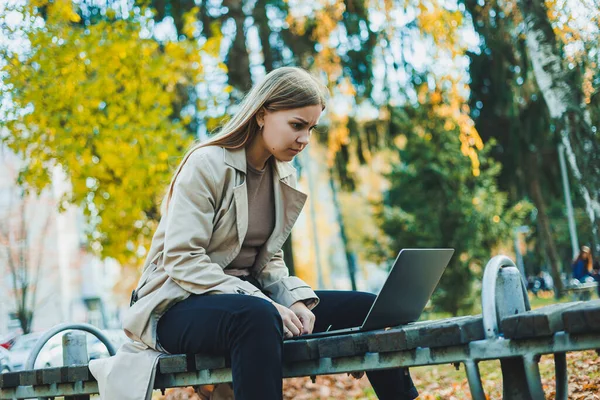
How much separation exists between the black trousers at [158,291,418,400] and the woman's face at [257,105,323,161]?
0.71 metres

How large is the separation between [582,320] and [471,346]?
0.41m

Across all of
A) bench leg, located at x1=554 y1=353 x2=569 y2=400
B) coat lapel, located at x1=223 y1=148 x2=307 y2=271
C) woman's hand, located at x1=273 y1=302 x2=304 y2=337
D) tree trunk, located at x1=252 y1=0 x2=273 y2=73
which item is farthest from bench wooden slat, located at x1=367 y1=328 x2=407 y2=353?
tree trunk, located at x1=252 y1=0 x2=273 y2=73

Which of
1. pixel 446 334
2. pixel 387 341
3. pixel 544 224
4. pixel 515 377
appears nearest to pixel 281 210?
pixel 387 341

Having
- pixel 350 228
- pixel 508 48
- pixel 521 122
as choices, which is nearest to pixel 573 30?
pixel 508 48

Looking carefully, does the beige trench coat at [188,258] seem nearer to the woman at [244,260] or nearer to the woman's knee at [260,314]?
the woman at [244,260]

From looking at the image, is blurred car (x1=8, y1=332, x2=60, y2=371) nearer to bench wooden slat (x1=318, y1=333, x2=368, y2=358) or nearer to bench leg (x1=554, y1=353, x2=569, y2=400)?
bench leg (x1=554, y1=353, x2=569, y2=400)

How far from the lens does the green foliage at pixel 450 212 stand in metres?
16.2

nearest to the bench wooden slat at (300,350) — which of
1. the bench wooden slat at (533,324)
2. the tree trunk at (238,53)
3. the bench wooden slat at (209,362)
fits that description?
the bench wooden slat at (209,362)

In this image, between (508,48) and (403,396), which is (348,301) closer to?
(403,396)

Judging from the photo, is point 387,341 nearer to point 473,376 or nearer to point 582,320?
point 473,376

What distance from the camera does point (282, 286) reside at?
3430mm

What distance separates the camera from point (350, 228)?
43375 millimetres

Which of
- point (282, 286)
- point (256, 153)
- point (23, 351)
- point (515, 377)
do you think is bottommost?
point (23, 351)

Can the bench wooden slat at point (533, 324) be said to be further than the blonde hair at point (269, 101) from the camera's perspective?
No
